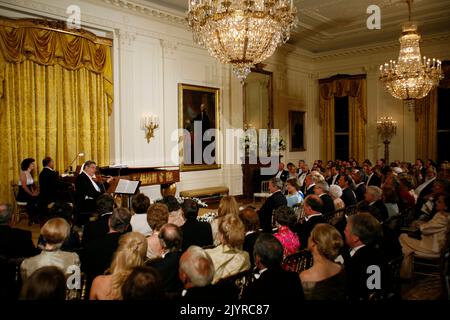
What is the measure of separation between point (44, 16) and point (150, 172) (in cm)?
391

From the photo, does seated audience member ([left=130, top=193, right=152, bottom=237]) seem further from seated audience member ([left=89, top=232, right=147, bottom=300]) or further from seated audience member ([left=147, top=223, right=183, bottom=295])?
seated audience member ([left=89, top=232, right=147, bottom=300])

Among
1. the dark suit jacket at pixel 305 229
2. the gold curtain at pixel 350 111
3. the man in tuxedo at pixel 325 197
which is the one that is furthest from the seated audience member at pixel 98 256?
the gold curtain at pixel 350 111

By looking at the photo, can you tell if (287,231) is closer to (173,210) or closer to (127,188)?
(173,210)

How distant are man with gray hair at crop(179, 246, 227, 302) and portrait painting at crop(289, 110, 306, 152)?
12702mm

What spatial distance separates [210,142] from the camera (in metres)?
11.5

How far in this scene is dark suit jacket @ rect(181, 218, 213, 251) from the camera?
12.8 feet

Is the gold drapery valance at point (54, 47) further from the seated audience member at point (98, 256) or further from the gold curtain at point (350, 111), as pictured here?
the gold curtain at point (350, 111)

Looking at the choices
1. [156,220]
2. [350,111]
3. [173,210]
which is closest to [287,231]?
[156,220]

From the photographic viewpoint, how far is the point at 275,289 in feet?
7.76

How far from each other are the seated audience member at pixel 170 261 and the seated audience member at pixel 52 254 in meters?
0.66

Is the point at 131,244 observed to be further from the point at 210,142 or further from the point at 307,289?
the point at 210,142

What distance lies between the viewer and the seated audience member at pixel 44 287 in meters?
1.86

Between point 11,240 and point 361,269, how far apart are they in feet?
9.73
